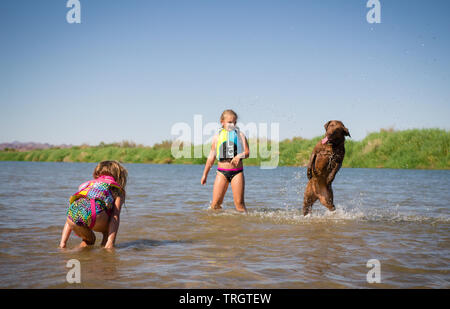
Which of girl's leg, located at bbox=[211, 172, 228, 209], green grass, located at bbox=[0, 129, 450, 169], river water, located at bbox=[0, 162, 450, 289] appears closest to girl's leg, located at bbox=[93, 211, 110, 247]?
river water, located at bbox=[0, 162, 450, 289]

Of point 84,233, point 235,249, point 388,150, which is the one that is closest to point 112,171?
point 84,233

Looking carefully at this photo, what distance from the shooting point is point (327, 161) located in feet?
21.6

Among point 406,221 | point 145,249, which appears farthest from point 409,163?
point 145,249

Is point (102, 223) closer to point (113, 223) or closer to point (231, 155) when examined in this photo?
point (113, 223)

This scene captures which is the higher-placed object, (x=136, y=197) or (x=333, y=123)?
(x=333, y=123)

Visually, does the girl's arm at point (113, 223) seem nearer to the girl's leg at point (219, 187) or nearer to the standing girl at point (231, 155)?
the standing girl at point (231, 155)

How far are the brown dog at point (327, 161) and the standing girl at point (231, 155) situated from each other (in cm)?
122

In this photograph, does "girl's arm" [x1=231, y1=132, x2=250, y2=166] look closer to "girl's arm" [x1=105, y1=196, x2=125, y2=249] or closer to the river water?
the river water

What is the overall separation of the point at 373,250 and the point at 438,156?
23.9 metres

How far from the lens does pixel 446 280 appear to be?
335 cm

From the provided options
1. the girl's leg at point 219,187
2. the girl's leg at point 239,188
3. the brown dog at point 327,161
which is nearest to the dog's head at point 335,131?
the brown dog at point 327,161

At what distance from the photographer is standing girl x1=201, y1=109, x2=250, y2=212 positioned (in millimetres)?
7023

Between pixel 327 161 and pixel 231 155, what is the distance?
173 centimetres
